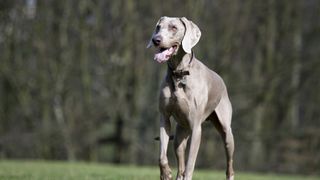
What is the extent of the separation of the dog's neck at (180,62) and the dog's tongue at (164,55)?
7.6 inches

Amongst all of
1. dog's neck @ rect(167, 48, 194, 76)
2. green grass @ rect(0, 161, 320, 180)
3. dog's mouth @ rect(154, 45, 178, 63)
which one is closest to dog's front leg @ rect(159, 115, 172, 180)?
dog's neck @ rect(167, 48, 194, 76)

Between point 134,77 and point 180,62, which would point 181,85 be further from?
point 134,77

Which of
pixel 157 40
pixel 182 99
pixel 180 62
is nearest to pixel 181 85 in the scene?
pixel 182 99

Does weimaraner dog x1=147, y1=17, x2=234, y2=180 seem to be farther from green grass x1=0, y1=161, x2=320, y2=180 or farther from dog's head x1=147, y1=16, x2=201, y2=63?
green grass x1=0, y1=161, x2=320, y2=180

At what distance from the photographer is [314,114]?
22.1 m

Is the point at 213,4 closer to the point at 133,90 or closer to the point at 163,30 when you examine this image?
the point at 133,90

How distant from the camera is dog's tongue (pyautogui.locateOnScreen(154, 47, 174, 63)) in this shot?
6.21 meters

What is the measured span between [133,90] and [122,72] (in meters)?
0.70

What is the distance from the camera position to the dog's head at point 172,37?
627cm

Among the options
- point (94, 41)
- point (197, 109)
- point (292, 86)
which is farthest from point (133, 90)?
point (197, 109)

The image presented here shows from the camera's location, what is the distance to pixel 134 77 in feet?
69.3

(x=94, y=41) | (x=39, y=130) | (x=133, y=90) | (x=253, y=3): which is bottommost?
(x=39, y=130)

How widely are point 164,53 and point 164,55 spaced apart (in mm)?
25

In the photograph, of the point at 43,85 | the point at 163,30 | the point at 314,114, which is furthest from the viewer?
the point at 314,114
